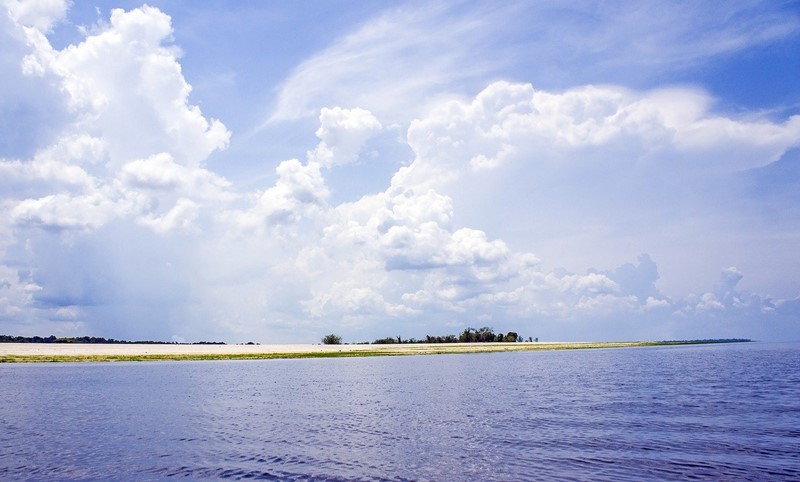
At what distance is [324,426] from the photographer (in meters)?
38.2

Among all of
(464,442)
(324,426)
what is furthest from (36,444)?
(464,442)

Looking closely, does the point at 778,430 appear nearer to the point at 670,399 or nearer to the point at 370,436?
the point at 670,399

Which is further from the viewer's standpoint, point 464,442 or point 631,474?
point 464,442

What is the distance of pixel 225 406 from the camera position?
48531mm

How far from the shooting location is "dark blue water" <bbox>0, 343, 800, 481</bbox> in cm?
2592

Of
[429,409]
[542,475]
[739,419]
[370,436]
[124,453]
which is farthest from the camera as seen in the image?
[429,409]

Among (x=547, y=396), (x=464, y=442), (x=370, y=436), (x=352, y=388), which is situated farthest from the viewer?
(x=352, y=388)

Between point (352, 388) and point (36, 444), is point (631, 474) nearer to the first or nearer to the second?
point (36, 444)

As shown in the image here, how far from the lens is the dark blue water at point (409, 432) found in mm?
25922

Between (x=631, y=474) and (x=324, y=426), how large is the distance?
20.8m

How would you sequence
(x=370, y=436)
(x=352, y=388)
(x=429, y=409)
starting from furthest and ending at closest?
(x=352, y=388) < (x=429, y=409) < (x=370, y=436)

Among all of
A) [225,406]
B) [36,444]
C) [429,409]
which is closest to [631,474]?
[429,409]

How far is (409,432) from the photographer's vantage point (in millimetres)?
35656

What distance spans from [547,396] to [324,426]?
24025 millimetres
